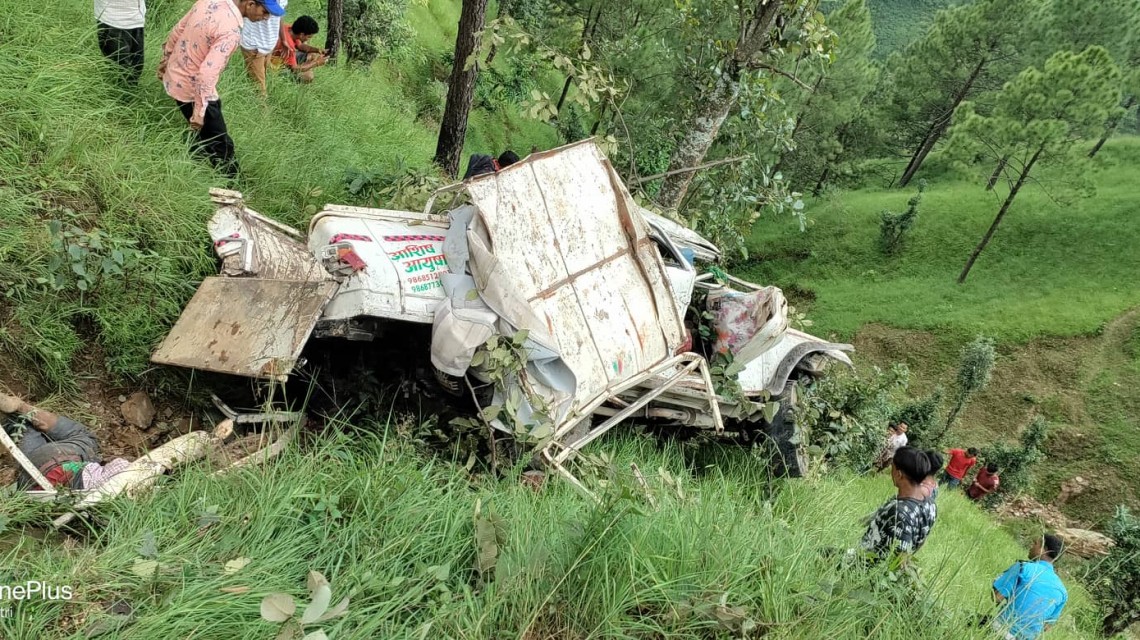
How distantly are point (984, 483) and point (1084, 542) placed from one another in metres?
3.10

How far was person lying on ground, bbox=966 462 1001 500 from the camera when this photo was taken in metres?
11.0

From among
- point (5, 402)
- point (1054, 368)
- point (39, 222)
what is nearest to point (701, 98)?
point (39, 222)

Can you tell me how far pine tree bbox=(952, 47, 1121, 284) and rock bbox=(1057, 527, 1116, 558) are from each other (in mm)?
11100

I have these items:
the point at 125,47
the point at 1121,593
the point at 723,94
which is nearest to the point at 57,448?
the point at 125,47

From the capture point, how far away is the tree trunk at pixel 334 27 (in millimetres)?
7965

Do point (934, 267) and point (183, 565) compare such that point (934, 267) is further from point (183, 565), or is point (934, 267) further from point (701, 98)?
point (183, 565)

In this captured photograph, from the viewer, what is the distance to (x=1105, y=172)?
2514 centimetres

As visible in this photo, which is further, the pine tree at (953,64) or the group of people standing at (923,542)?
the pine tree at (953,64)

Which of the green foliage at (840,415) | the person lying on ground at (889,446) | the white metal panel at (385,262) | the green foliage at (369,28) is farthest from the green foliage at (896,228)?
the white metal panel at (385,262)

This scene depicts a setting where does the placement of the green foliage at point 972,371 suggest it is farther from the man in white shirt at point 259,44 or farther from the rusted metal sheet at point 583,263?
the man in white shirt at point 259,44

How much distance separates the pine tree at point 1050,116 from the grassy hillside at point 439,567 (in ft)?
65.7

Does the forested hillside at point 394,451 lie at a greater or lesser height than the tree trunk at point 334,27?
lesser

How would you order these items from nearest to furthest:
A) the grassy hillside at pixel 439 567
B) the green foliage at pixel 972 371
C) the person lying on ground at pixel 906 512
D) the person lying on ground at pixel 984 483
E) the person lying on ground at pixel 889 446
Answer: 1. the grassy hillside at pixel 439 567
2. the person lying on ground at pixel 906 512
3. the person lying on ground at pixel 889 446
4. the person lying on ground at pixel 984 483
5. the green foliage at pixel 972 371

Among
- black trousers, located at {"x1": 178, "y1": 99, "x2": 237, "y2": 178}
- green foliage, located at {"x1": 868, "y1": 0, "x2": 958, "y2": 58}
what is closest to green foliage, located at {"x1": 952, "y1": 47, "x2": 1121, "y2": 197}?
black trousers, located at {"x1": 178, "y1": 99, "x2": 237, "y2": 178}
